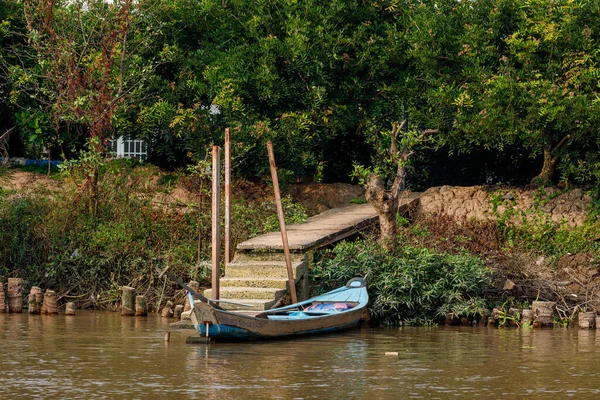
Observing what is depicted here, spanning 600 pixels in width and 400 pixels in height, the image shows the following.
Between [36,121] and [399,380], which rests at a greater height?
[36,121]

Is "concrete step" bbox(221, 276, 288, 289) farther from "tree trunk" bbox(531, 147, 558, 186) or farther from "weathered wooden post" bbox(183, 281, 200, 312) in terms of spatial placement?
"tree trunk" bbox(531, 147, 558, 186)

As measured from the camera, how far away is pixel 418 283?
802 inches

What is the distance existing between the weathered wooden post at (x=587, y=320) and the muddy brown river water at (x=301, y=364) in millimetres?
384

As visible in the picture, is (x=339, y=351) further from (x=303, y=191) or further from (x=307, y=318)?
(x=303, y=191)

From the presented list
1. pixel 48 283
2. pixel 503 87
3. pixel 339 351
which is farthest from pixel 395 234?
pixel 48 283

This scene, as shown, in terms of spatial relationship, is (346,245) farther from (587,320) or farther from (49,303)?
(49,303)

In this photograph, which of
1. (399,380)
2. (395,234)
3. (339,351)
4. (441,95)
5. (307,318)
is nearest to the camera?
(399,380)

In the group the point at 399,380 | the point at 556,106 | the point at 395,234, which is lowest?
the point at 399,380

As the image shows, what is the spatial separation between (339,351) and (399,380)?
9.33ft

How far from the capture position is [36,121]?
25.6 meters

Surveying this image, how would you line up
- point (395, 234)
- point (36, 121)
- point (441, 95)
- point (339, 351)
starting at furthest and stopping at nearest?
point (36, 121) → point (441, 95) → point (395, 234) → point (339, 351)

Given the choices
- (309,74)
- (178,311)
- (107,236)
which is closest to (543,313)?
(178,311)

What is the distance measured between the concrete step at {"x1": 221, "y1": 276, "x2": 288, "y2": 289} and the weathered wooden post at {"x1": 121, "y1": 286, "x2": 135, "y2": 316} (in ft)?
7.55

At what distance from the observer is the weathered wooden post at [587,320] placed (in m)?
19.9
